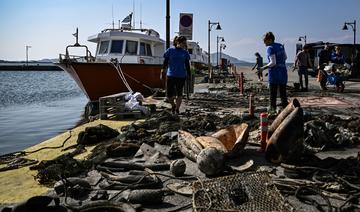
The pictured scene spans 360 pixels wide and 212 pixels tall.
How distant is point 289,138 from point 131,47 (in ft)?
52.8

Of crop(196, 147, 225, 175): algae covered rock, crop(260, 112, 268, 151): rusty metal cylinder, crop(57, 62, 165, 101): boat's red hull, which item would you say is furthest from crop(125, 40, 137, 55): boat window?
crop(196, 147, 225, 175): algae covered rock

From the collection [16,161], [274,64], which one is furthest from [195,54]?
[16,161]

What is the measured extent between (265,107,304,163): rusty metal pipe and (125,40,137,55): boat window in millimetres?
15804

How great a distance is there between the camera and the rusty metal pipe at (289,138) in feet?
18.1

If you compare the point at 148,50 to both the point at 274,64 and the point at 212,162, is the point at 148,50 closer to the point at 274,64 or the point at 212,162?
the point at 274,64

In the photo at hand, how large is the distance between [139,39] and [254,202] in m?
17.5

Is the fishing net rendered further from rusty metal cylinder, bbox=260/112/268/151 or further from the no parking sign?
the no parking sign

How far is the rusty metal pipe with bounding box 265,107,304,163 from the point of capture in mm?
5531

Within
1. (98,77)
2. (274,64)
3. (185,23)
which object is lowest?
(98,77)

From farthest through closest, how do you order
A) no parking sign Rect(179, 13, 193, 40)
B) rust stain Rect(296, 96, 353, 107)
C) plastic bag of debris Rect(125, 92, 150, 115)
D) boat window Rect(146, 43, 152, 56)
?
boat window Rect(146, 43, 152, 56)
no parking sign Rect(179, 13, 193, 40)
rust stain Rect(296, 96, 353, 107)
plastic bag of debris Rect(125, 92, 150, 115)

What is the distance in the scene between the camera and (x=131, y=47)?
2077cm

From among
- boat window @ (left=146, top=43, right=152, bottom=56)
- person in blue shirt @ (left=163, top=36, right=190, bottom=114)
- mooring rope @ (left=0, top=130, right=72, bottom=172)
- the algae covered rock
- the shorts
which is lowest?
mooring rope @ (left=0, top=130, right=72, bottom=172)

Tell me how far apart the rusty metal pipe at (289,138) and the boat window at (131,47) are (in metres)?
15.8

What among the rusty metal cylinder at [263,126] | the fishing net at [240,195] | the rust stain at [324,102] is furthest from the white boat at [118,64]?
the fishing net at [240,195]
